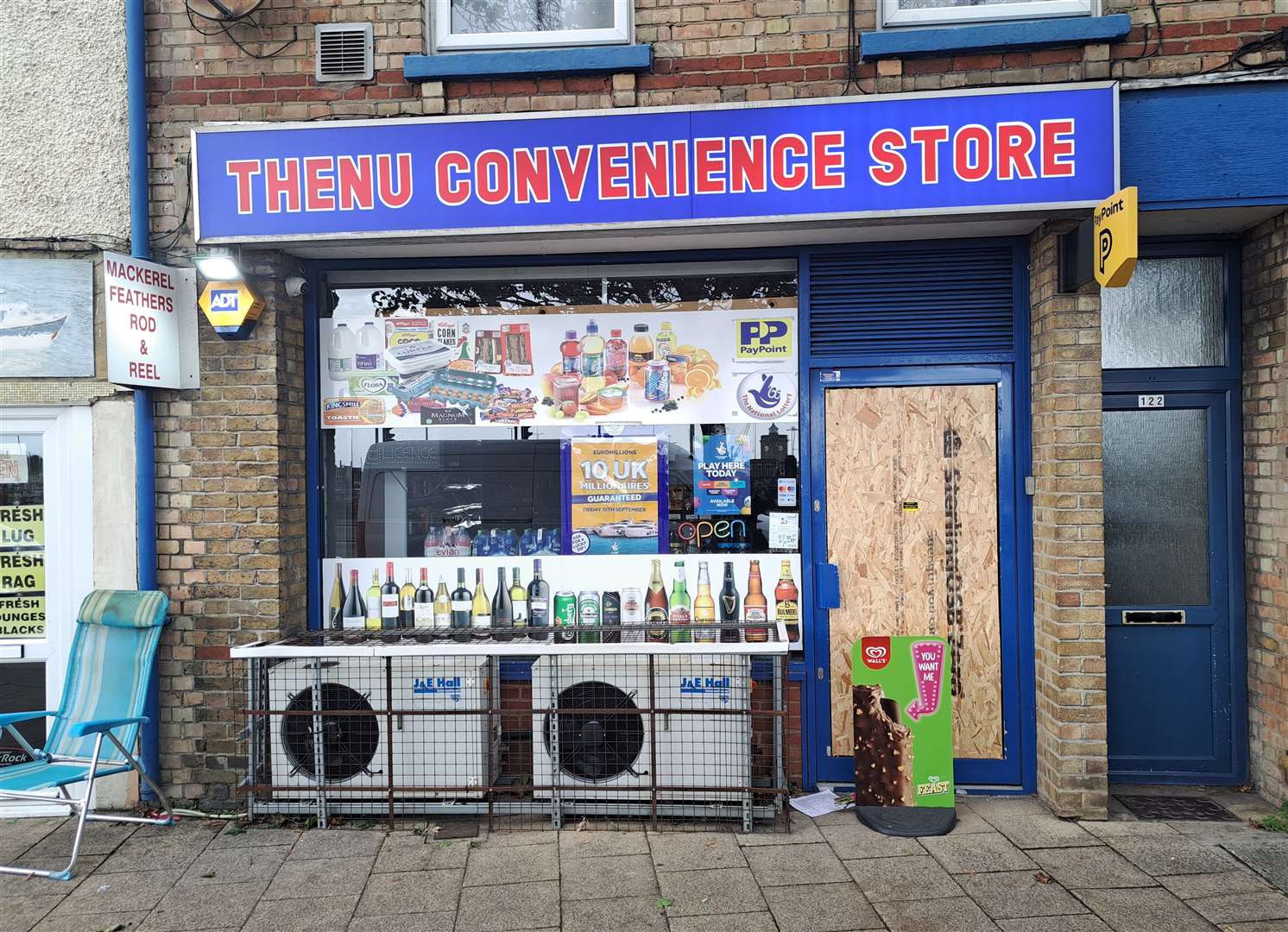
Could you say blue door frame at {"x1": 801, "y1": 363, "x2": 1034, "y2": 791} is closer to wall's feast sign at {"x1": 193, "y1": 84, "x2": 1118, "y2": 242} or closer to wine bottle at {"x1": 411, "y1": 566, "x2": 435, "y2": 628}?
wall's feast sign at {"x1": 193, "y1": 84, "x2": 1118, "y2": 242}

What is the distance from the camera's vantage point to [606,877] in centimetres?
398

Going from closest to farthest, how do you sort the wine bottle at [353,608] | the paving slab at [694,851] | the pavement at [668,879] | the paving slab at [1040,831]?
the pavement at [668,879], the paving slab at [694,851], the paving slab at [1040,831], the wine bottle at [353,608]

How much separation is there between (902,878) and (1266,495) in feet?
9.84

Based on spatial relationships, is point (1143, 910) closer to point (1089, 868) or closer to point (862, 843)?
point (1089, 868)

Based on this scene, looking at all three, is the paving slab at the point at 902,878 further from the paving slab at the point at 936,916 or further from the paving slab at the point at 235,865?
the paving slab at the point at 235,865

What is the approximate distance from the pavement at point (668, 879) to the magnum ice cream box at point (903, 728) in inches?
8.5

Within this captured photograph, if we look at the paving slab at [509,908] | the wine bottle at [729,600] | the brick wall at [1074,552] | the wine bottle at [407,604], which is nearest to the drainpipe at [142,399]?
the wine bottle at [407,604]

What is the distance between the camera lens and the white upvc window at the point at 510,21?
4945 mm

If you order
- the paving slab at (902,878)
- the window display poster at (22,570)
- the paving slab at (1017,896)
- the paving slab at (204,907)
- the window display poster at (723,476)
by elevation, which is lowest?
the paving slab at (204,907)

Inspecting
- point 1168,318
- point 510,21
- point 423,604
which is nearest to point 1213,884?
point 1168,318

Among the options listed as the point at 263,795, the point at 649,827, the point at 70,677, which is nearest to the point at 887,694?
the point at 649,827

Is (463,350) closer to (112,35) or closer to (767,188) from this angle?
(767,188)

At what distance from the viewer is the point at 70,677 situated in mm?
4684

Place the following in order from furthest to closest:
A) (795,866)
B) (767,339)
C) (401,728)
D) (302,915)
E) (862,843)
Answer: (767,339)
(401,728)
(862,843)
(795,866)
(302,915)
